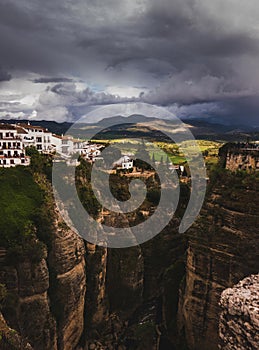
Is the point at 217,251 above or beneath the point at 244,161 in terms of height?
beneath

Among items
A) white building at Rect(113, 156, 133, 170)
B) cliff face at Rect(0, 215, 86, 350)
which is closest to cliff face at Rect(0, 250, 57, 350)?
cliff face at Rect(0, 215, 86, 350)

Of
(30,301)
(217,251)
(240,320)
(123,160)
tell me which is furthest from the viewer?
(123,160)

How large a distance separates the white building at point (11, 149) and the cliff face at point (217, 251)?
21.6 meters

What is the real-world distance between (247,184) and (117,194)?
19104 mm

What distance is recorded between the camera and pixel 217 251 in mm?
20828

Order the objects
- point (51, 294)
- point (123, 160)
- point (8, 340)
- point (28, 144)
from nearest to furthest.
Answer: point (8, 340), point (51, 294), point (28, 144), point (123, 160)

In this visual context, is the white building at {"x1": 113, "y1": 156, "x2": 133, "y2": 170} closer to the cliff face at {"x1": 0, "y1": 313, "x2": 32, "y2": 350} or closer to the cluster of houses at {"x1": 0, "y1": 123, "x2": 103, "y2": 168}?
the cluster of houses at {"x1": 0, "y1": 123, "x2": 103, "y2": 168}

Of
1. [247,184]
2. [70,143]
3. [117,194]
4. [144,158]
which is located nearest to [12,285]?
[247,184]

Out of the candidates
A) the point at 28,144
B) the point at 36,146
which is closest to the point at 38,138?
the point at 36,146

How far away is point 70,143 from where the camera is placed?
5156 centimetres

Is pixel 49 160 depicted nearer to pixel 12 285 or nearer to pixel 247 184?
pixel 12 285

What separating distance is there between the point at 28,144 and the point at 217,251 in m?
32.0

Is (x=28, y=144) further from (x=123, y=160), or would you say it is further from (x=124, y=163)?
(x=124, y=163)

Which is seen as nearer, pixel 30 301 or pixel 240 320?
pixel 240 320
